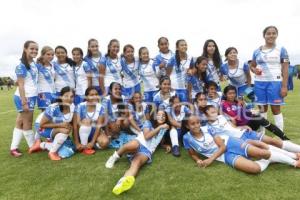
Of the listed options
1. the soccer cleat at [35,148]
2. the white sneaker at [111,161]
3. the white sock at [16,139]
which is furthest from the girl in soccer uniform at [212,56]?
the white sock at [16,139]

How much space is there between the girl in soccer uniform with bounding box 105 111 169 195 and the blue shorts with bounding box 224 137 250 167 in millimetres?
1095

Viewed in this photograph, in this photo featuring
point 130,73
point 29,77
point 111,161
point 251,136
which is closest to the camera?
point 111,161

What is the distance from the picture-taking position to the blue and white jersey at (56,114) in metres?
5.12

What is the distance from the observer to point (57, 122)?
5176 millimetres

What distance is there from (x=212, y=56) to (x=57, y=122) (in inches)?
123

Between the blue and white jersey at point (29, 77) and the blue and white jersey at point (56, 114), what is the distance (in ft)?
1.34

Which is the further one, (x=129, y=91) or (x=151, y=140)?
(x=129, y=91)

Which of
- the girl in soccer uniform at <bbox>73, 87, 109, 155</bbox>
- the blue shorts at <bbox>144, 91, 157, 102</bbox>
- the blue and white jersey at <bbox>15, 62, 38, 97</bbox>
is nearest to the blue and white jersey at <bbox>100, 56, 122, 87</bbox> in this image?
the blue shorts at <bbox>144, 91, 157, 102</bbox>

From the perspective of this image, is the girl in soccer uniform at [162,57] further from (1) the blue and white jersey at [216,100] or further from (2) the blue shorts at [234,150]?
(2) the blue shorts at [234,150]

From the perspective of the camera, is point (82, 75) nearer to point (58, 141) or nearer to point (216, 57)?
point (58, 141)

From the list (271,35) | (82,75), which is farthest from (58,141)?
(271,35)

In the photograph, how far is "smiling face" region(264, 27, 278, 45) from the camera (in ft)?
16.6

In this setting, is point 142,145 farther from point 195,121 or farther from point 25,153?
point 25,153

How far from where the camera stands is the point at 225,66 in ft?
19.0
